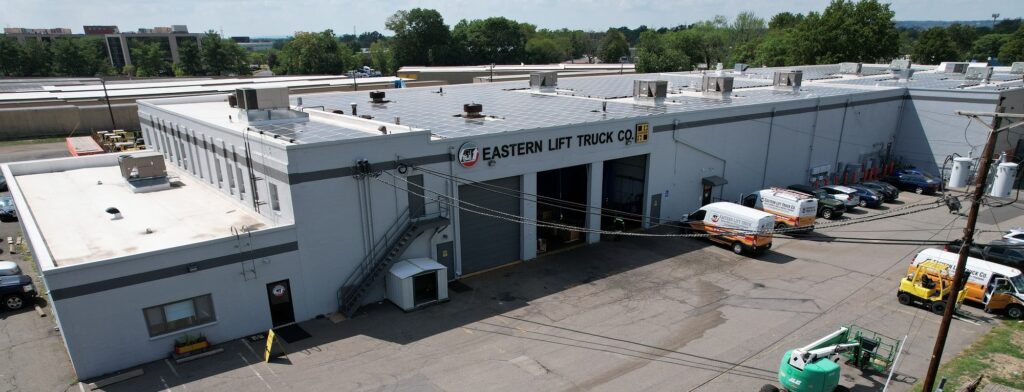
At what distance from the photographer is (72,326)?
17125mm

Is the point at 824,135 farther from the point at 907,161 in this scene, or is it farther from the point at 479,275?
the point at 479,275

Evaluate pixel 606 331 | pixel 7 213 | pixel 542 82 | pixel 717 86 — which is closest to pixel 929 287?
pixel 606 331

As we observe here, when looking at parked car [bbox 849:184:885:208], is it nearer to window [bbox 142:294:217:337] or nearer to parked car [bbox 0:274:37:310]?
window [bbox 142:294:217:337]

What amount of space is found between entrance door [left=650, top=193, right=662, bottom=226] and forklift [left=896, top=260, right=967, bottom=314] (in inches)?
464

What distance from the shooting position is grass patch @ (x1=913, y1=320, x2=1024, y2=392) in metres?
17.1

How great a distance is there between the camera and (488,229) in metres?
26.1

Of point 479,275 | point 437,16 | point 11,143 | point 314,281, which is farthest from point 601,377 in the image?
point 437,16

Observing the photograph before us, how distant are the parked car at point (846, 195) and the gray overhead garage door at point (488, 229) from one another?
69.8 ft

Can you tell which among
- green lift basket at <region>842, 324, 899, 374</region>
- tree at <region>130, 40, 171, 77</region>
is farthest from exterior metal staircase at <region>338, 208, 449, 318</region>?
tree at <region>130, 40, 171, 77</region>

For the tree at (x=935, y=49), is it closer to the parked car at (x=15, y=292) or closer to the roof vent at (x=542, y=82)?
the roof vent at (x=542, y=82)

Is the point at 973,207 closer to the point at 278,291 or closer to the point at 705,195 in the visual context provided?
the point at 278,291

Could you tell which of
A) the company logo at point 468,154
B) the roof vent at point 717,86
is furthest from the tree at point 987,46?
the company logo at point 468,154

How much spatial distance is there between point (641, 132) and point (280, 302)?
18.9m

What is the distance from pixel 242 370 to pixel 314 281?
4179 millimetres
